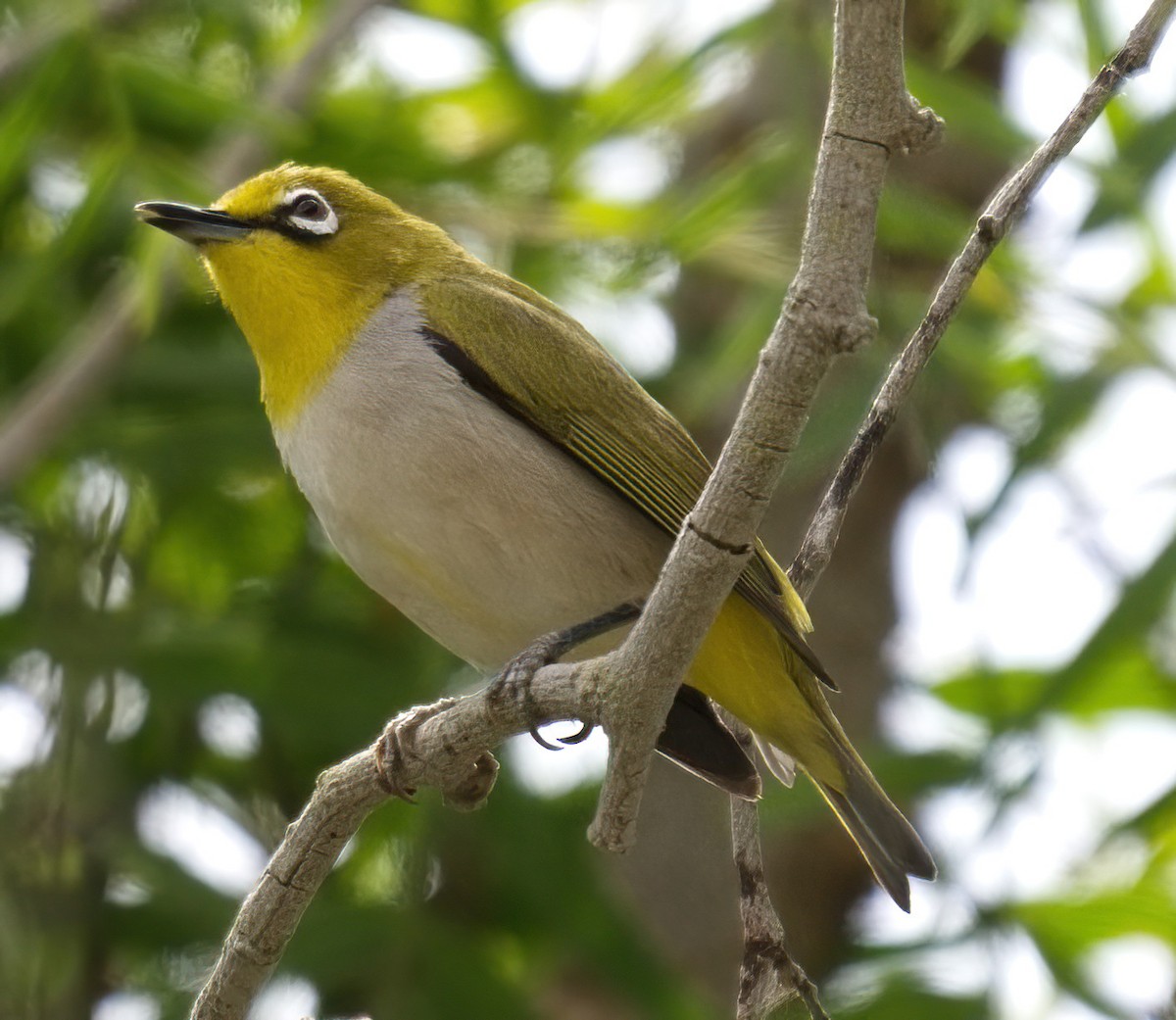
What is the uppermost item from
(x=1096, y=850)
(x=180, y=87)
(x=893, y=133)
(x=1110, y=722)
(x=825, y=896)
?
(x=893, y=133)

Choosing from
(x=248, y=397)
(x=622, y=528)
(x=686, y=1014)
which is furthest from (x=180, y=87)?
(x=686, y=1014)

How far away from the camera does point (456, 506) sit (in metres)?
4.44

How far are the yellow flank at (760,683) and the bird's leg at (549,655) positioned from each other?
0.81ft

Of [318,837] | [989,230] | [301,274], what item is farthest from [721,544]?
[301,274]

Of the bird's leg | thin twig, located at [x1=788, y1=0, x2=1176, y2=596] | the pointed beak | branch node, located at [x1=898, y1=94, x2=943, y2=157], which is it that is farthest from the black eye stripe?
branch node, located at [x1=898, y1=94, x2=943, y2=157]

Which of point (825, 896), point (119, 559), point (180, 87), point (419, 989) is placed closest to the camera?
point (180, 87)

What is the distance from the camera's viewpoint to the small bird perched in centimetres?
445

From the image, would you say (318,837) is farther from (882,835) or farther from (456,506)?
(882,835)

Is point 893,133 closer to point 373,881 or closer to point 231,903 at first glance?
point 231,903

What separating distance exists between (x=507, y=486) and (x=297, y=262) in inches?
→ 41.8

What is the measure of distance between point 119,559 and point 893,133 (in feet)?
17.1

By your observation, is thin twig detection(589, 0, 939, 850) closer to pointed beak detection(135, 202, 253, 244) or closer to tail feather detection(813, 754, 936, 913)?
tail feather detection(813, 754, 936, 913)

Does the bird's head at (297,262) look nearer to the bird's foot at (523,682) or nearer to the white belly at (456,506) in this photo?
the white belly at (456,506)

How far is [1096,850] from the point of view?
→ 6391 millimetres
